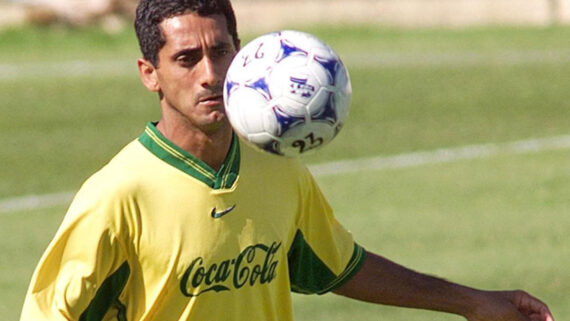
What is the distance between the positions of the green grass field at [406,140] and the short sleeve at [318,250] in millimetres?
4212

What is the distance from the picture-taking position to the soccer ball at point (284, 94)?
4695 mm

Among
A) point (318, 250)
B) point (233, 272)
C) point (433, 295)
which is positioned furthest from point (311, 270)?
point (233, 272)

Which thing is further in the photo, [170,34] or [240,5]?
[240,5]

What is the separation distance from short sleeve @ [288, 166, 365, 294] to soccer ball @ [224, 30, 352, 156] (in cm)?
60

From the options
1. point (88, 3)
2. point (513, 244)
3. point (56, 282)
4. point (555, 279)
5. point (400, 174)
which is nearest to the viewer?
point (56, 282)

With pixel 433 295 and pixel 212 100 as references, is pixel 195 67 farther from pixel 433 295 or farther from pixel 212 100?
pixel 433 295

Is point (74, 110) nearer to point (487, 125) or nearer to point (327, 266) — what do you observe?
point (487, 125)

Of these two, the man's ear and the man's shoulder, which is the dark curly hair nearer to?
the man's ear

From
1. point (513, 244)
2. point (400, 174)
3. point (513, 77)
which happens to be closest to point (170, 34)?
point (513, 244)

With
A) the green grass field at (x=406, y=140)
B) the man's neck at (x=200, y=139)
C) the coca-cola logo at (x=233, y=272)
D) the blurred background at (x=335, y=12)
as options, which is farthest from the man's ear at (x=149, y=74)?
the blurred background at (x=335, y=12)

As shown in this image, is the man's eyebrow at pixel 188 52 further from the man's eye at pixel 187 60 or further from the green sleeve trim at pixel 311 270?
the green sleeve trim at pixel 311 270

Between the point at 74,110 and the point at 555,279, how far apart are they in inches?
377

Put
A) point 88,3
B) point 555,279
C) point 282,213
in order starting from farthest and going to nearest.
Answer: point 88,3 → point 555,279 → point 282,213

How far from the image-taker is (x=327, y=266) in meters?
5.52
